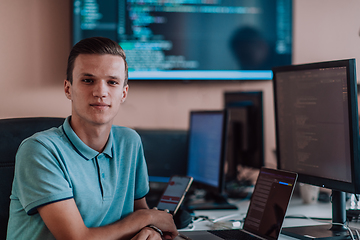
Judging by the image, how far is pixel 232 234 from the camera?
3.72 feet

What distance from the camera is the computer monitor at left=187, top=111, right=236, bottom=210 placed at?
1.52m

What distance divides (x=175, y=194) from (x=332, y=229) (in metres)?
0.55

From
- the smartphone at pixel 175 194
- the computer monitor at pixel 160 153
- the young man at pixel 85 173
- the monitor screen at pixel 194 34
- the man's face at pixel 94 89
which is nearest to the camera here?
the young man at pixel 85 173

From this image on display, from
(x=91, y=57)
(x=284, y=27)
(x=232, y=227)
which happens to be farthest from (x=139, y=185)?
(x=284, y=27)

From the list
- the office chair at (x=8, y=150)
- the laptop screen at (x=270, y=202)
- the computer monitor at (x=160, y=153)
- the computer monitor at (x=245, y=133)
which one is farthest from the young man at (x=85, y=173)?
the computer monitor at (x=245, y=133)

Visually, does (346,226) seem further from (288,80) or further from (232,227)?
(288,80)

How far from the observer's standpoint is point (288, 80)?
128cm

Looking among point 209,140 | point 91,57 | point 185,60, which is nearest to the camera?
point 91,57

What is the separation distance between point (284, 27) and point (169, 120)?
876mm

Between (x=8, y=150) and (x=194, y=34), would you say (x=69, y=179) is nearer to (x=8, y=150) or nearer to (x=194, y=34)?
(x=8, y=150)

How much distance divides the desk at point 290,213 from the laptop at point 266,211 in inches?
4.1

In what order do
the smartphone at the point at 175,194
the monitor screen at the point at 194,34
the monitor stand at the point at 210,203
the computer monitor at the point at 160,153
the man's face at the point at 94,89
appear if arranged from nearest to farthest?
the man's face at the point at 94,89 → the smartphone at the point at 175,194 → the monitor stand at the point at 210,203 → the computer monitor at the point at 160,153 → the monitor screen at the point at 194,34

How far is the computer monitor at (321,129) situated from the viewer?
3.52ft

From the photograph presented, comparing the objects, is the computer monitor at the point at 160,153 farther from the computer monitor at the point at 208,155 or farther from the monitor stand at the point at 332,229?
the monitor stand at the point at 332,229
